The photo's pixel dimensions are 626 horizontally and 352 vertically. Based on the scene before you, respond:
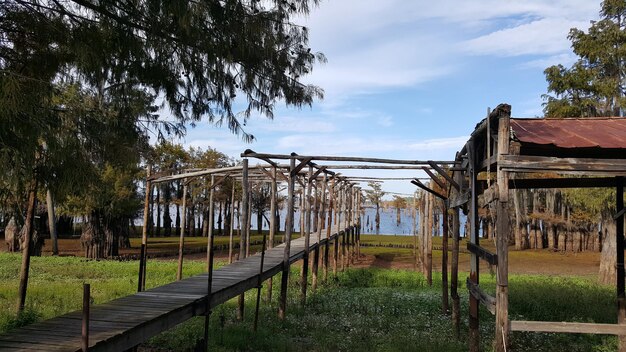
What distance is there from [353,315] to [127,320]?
6327 mm

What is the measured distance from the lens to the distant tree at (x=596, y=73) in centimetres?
1617

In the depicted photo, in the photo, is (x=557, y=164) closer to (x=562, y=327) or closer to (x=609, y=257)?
(x=562, y=327)

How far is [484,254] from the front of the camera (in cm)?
685

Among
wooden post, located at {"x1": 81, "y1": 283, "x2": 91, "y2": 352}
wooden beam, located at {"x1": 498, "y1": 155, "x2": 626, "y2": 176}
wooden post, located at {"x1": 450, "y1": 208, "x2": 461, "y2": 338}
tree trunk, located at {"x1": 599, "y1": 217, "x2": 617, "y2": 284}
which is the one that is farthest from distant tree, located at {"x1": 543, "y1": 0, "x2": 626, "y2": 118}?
wooden post, located at {"x1": 81, "y1": 283, "x2": 91, "y2": 352}

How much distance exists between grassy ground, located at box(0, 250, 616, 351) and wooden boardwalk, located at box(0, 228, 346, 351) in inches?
41.5

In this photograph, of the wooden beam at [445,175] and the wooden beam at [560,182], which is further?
the wooden beam at [445,175]

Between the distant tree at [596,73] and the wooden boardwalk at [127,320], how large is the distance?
12781mm

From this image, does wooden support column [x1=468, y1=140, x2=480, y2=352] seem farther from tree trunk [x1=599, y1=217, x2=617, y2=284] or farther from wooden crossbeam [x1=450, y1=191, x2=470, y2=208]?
tree trunk [x1=599, y1=217, x2=617, y2=284]

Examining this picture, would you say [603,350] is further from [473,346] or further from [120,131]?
[120,131]

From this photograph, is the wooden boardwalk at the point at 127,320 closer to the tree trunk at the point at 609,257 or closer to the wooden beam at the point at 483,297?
the wooden beam at the point at 483,297

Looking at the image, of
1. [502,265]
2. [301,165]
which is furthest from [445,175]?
[502,265]

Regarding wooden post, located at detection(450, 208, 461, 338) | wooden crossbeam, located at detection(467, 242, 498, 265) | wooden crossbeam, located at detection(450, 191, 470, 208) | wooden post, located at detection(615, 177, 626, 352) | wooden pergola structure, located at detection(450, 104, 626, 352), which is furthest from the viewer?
wooden post, located at detection(450, 208, 461, 338)

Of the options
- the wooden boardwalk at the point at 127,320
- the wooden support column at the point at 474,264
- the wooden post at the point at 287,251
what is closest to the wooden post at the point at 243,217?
the wooden post at the point at 287,251

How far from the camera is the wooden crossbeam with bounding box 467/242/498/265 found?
20.1 ft
